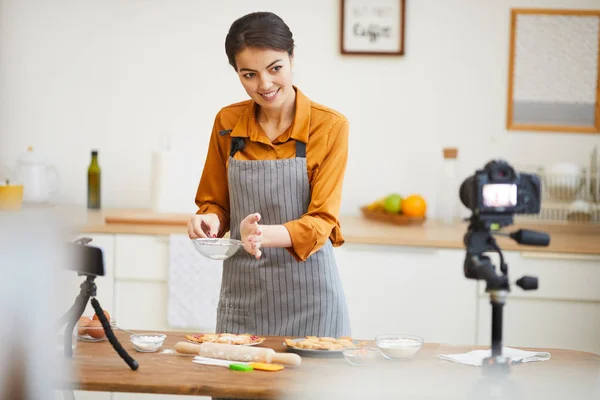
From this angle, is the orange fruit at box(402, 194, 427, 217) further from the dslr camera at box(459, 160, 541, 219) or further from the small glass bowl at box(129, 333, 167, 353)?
the dslr camera at box(459, 160, 541, 219)

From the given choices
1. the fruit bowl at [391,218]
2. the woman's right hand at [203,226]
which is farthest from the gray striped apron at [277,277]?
the fruit bowl at [391,218]

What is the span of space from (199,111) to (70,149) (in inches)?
26.6

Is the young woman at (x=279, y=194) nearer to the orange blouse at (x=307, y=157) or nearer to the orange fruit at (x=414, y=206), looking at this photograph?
the orange blouse at (x=307, y=157)

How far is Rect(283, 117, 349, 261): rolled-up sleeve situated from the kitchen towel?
123 cm

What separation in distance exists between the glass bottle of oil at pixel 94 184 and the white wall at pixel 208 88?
105 mm

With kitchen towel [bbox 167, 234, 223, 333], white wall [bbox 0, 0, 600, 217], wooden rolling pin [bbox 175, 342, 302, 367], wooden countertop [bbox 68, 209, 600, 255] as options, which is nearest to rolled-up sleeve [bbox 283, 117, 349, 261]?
wooden rolling pin [bbox 175, 342, 302, 367]

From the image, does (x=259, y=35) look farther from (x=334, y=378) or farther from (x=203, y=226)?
(x=334, y=378)

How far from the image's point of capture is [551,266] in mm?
3373

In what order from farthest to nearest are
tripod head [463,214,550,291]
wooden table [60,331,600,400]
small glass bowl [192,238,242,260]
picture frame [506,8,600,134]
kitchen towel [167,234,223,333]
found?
picture frame [506,8,600,134], kitchen towel [167,234,223,333], small glass bowl [192,238,242,260], wooden table [60,331,600,400], tripod head [463,214,550,291]

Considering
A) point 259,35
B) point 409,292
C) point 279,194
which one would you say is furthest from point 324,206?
point 409,292

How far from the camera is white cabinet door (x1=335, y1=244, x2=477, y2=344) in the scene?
3.43m

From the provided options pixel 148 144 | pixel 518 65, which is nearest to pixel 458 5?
pixel 518 65

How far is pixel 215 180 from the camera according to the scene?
2492 millimetres

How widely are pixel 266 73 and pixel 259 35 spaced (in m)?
0.10
